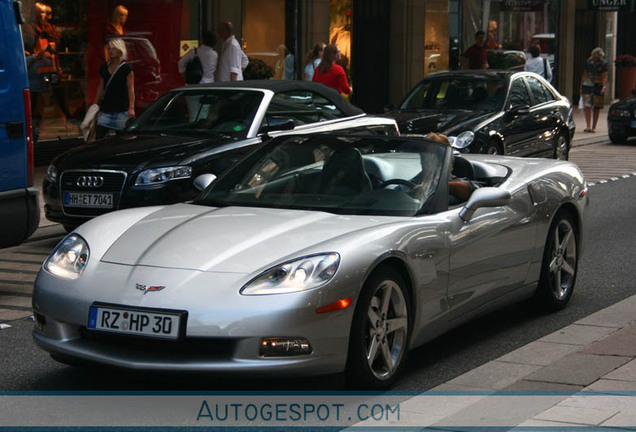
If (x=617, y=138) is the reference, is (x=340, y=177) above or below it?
above

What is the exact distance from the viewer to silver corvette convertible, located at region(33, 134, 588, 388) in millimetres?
5055

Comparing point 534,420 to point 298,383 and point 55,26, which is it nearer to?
point 298,383

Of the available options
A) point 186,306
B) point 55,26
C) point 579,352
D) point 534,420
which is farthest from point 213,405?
point 55,26

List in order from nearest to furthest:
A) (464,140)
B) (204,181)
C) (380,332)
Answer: (380,332) → (204,181) → (464,140)

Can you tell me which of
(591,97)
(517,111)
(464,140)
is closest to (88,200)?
(464,140)

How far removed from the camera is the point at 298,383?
556 cm

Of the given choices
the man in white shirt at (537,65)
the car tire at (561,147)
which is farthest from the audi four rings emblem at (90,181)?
the man in white shirt at (537,65)

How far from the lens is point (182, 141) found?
10578 millimetres

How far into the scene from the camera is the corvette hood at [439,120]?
1447 cm

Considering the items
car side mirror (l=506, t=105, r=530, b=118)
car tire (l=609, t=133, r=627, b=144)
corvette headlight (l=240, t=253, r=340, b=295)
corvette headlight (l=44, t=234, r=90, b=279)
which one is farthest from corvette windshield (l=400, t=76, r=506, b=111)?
corvette headlight (l=240, t=253, r=340, b=295)

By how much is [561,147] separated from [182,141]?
306 inches

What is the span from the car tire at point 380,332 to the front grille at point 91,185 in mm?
4768

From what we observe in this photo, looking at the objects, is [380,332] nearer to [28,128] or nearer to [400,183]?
[400,183]

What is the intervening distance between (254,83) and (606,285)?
4.58 m
